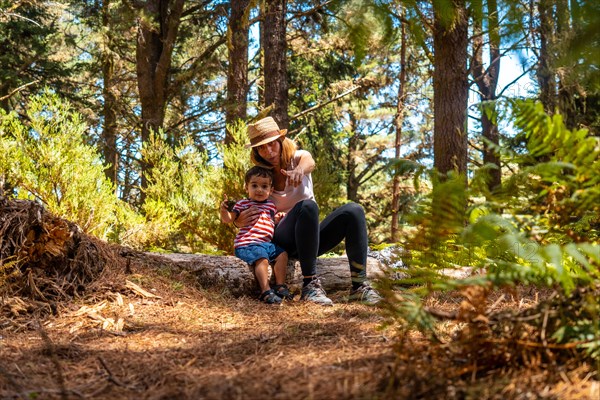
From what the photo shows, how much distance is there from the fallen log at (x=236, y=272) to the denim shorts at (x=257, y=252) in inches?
6.2

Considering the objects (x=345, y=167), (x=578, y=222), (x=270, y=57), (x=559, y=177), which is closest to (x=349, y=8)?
(x=559, y=177)

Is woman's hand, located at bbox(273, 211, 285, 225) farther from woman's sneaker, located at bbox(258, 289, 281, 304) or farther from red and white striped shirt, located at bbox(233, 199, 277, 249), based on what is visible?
woman's sneaker, located at bbox(258, 289, 281, 304)

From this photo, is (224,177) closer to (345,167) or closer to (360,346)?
(360,346)

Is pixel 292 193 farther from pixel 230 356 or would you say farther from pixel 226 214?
pixel 230 356

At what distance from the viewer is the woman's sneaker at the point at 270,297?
359cm

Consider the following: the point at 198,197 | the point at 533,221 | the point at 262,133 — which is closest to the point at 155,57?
the point at 198,197

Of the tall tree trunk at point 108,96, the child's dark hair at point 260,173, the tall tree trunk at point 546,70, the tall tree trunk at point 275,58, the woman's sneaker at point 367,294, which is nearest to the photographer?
the tall tree trunk at point 546,70

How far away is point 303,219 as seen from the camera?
3.75 metres

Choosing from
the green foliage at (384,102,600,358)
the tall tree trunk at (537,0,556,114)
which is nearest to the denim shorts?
the green foliage at (384,102,600,358)

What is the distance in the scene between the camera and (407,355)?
1.51 metres

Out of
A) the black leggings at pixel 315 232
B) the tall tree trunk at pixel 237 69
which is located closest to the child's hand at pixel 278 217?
the black leggings at pixel 315 232

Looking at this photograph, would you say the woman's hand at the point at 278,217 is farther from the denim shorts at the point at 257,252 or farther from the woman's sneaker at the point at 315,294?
the woman's sneaker at the point at 315,294

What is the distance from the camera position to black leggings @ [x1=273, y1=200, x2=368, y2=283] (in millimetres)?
3762

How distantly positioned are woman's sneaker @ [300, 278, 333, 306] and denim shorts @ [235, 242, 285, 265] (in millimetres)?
366
